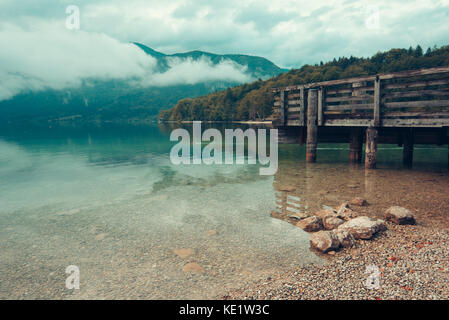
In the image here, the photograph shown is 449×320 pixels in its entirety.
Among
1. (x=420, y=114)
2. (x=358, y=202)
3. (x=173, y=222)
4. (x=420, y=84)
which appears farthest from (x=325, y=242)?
(x=420, y=84)

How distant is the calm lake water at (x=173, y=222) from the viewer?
Result: 7.08 meters

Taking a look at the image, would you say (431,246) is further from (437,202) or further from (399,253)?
(437,202)

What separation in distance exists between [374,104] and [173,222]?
1382cm

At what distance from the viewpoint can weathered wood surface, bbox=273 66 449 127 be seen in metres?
15.0

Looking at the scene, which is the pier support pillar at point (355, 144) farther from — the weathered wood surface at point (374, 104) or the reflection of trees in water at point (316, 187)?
the weathered wood surface at point (374, 104)

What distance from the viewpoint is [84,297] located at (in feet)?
20.9

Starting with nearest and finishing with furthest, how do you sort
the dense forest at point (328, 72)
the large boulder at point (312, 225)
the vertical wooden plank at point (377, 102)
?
the large boulder at point (312, 225)
the vertical wooden plank at point (377, 102)
the dense forest at point (328, 72)

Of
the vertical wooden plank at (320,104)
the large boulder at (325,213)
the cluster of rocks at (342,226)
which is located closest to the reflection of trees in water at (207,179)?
the vertical wooden plank at (320,104)

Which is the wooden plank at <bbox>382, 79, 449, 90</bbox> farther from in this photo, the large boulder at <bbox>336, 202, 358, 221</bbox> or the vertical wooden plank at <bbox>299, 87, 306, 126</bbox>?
the large boulder at <bbox>336, 202, 358, 221</bbox>

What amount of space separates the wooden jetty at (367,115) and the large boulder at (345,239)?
9855 millimetres

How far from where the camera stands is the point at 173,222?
434 inches

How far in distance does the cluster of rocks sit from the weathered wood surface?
7413 mm
